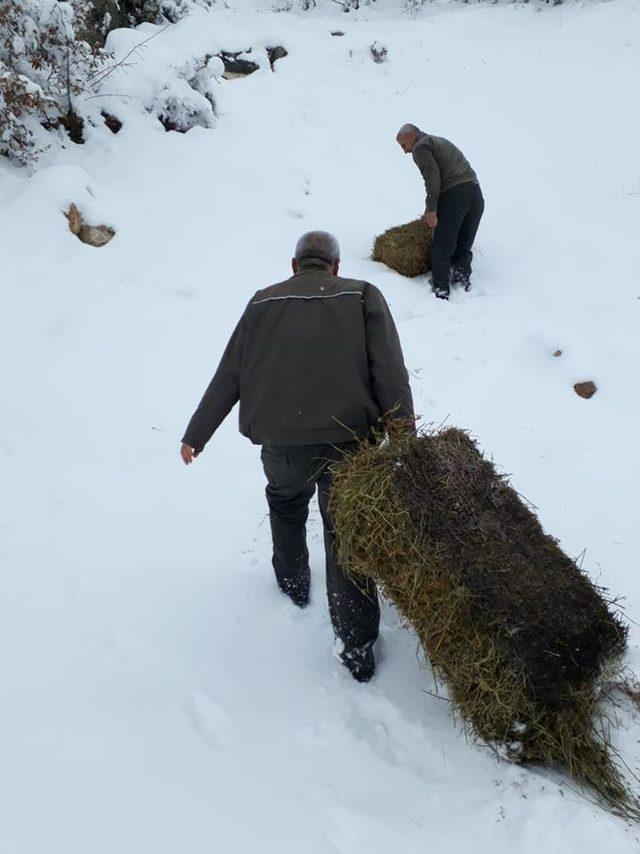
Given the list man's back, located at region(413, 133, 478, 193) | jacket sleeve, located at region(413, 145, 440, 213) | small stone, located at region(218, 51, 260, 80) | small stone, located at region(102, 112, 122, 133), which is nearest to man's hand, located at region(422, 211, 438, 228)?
jacket sleeve, located at region(413, 145, 440, 213)

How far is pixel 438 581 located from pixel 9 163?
6.29 meters

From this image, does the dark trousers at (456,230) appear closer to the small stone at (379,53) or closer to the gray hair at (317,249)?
the gray hair at (317,249)

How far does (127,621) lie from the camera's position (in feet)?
9.46

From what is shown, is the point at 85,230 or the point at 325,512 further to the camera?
the point at 85,230

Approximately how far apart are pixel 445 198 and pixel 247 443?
3153mm

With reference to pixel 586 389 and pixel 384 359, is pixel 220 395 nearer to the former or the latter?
pixel 384 359

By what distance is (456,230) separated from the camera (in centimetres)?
569

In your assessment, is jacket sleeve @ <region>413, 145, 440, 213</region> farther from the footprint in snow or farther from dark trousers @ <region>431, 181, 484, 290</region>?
the footprint in snow

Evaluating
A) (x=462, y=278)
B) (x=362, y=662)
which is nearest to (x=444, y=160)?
(x=462, y=278)

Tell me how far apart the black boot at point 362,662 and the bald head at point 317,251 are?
5.46 ft

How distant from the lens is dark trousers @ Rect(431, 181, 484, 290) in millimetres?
5586

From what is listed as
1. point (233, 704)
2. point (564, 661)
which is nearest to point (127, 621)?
point (233, 704)

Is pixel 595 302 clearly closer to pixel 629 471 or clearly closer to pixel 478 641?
pixel 629 471

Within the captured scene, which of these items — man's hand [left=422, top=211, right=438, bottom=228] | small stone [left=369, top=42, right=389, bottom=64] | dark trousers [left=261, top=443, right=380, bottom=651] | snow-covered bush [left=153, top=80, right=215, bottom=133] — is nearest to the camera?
dark trousers [left=261, top=443, right=380, bottom=651]
